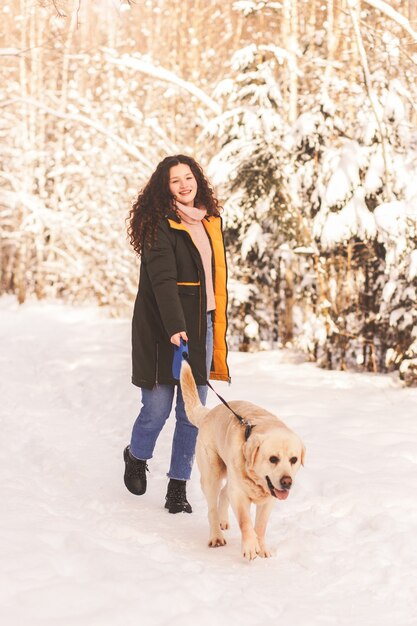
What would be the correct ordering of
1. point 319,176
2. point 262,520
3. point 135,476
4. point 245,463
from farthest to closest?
point 319,176 → point 135,476 → point 262,520 → point 245,463

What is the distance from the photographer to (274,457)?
3359 millimetres

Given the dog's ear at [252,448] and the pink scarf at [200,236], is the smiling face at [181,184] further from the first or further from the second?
the dog's ear at [252,448]

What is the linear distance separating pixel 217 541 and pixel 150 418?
905mm

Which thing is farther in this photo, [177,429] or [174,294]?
[177,429]

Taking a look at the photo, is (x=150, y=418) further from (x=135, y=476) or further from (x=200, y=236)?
(x=200, y=236)

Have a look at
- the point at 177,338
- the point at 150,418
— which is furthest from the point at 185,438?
the point at 177,338

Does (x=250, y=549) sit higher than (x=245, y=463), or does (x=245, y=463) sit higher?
(x=245, y=463)

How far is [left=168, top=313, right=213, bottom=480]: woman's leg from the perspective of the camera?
14.5ft

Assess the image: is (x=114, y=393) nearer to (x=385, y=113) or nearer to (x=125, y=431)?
(x=125, y=431)

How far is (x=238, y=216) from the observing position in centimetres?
962

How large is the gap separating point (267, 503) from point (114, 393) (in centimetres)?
467

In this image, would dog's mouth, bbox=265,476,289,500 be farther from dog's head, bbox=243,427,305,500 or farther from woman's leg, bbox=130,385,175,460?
woman's leg, bbox=130,385,175,460

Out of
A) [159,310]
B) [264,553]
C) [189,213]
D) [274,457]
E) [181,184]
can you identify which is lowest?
[264,553]

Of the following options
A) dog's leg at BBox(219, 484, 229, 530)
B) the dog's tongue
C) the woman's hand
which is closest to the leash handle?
the woman's hand
